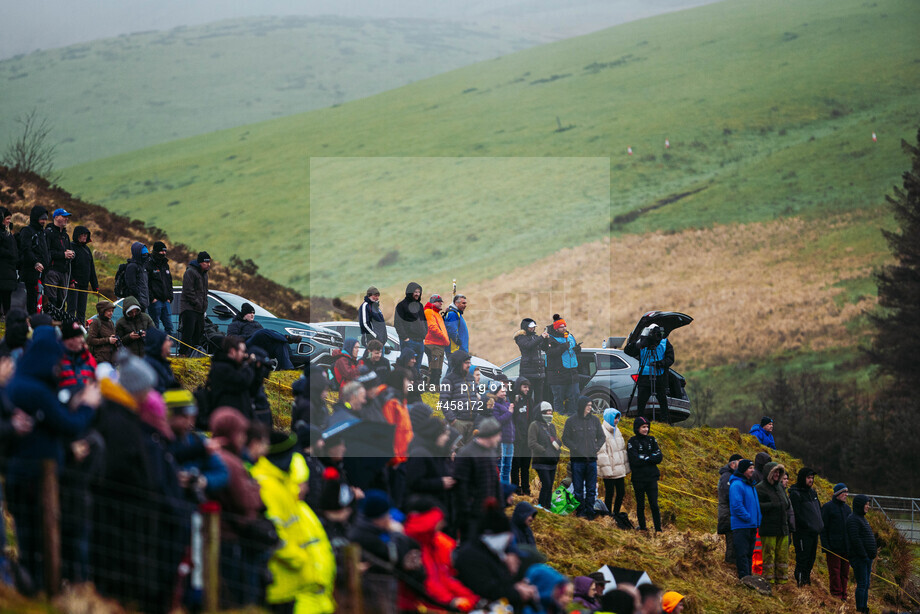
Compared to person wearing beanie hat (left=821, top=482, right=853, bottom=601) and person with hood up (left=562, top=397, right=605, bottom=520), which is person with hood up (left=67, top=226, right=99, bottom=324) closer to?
person with hood up (left=562, top=397, right=605, bottom=520)

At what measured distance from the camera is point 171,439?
20.6 ft

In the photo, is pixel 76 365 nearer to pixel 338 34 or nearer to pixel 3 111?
pixel 3 111

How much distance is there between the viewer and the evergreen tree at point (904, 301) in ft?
179

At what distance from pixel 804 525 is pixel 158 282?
1089 cm

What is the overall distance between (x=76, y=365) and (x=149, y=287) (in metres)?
7.31

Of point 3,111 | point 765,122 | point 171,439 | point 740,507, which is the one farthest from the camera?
point 3,111

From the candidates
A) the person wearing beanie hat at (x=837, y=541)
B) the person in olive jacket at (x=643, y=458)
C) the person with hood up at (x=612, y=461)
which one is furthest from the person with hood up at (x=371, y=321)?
the person wearing beanie hat at (x=837, y=541)

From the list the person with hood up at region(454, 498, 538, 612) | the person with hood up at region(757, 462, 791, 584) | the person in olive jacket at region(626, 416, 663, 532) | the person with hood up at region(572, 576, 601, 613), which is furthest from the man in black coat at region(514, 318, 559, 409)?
the person with hood up at region(454, 498, 538, 612)

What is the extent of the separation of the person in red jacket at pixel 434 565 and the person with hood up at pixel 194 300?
904cm

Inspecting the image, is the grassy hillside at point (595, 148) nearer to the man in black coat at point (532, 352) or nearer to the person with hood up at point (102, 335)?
the man in black coat at point (532, 352)

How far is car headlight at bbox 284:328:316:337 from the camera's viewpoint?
1778cm

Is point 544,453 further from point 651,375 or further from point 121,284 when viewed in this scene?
point 121,284

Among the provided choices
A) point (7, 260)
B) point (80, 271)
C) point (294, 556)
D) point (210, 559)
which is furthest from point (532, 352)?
point (210, 559)

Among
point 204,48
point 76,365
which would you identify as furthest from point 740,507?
point 204,48
